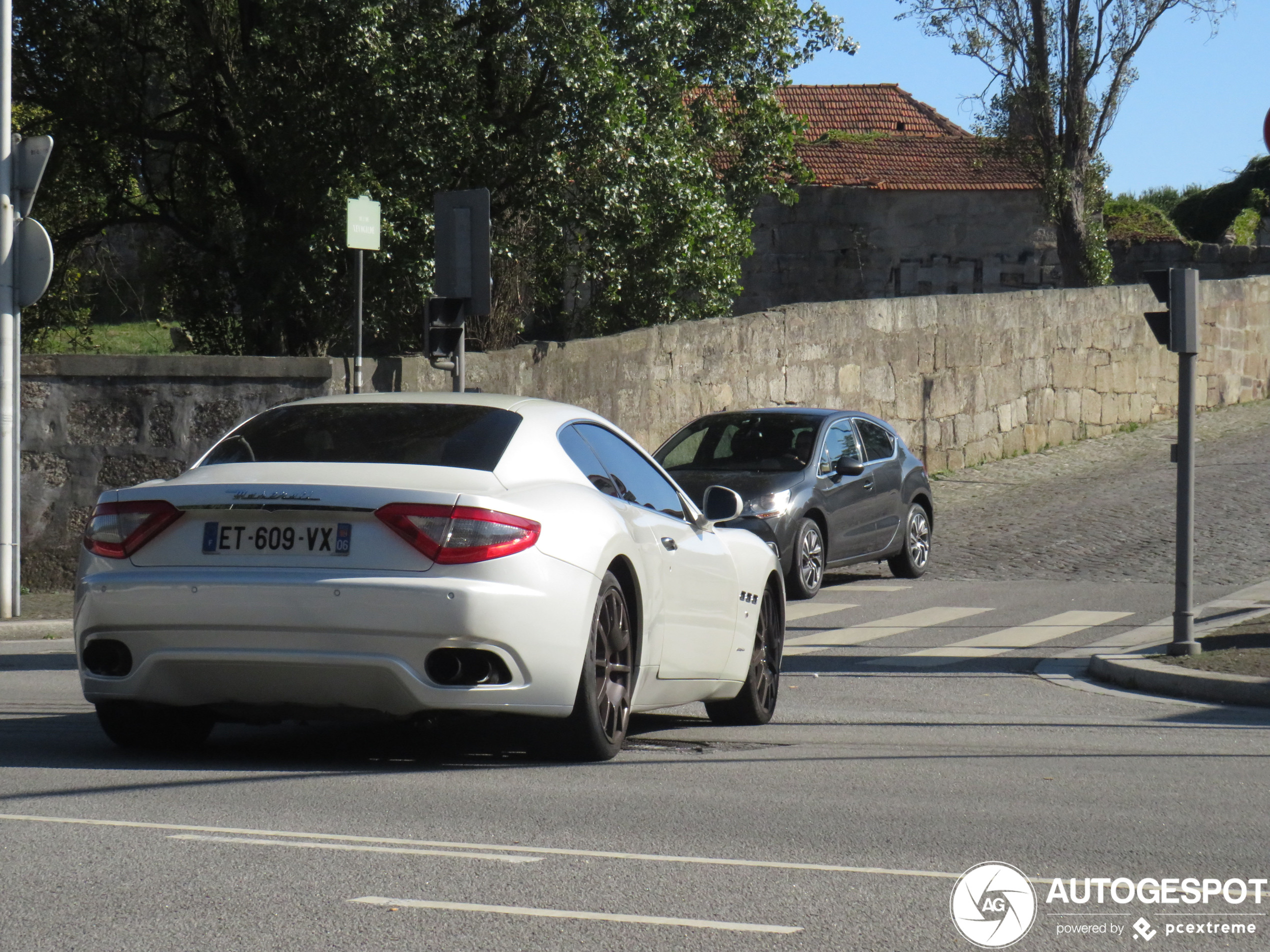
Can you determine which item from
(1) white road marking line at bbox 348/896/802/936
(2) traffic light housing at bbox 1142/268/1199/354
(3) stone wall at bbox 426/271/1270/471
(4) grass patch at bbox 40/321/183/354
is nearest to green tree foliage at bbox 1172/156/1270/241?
(3) stone wall at bbox 426/271/1270/471

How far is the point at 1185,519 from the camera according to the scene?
10.6 metres

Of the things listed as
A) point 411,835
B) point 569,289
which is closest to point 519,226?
point 569,289

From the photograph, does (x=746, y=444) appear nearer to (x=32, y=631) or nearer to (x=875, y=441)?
(x=875, y=441)

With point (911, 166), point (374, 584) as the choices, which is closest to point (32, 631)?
point (374, 584)

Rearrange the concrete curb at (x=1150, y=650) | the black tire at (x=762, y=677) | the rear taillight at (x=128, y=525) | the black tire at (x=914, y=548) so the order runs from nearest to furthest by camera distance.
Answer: the rear taillight at (x=128, y=525) → the black tire at (x=762, y=677) → the concrete curb at (x=1150, y=650) → the black tire at (x=914, y=548)

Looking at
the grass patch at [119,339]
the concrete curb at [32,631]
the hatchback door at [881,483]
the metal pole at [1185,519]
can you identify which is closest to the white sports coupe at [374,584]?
the metal pole at [1185,519]

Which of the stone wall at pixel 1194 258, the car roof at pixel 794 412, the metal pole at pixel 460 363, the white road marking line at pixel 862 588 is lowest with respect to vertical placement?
the white road marking line at pixel 862 588

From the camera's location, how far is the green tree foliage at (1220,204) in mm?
41219

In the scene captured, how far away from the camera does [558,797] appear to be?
5.75 meters

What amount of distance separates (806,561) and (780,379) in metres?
6.81

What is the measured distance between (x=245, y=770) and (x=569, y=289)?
59.1 ft

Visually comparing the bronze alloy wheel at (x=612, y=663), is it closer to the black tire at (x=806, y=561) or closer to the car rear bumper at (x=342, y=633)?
the car rear bumper at (x=342, y=633)

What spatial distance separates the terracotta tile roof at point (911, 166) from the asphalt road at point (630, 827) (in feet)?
102

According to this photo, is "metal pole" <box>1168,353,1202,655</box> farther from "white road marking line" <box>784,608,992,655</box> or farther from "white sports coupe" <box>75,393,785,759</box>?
"white sports coupe" <box>75,393,785,759</box>
